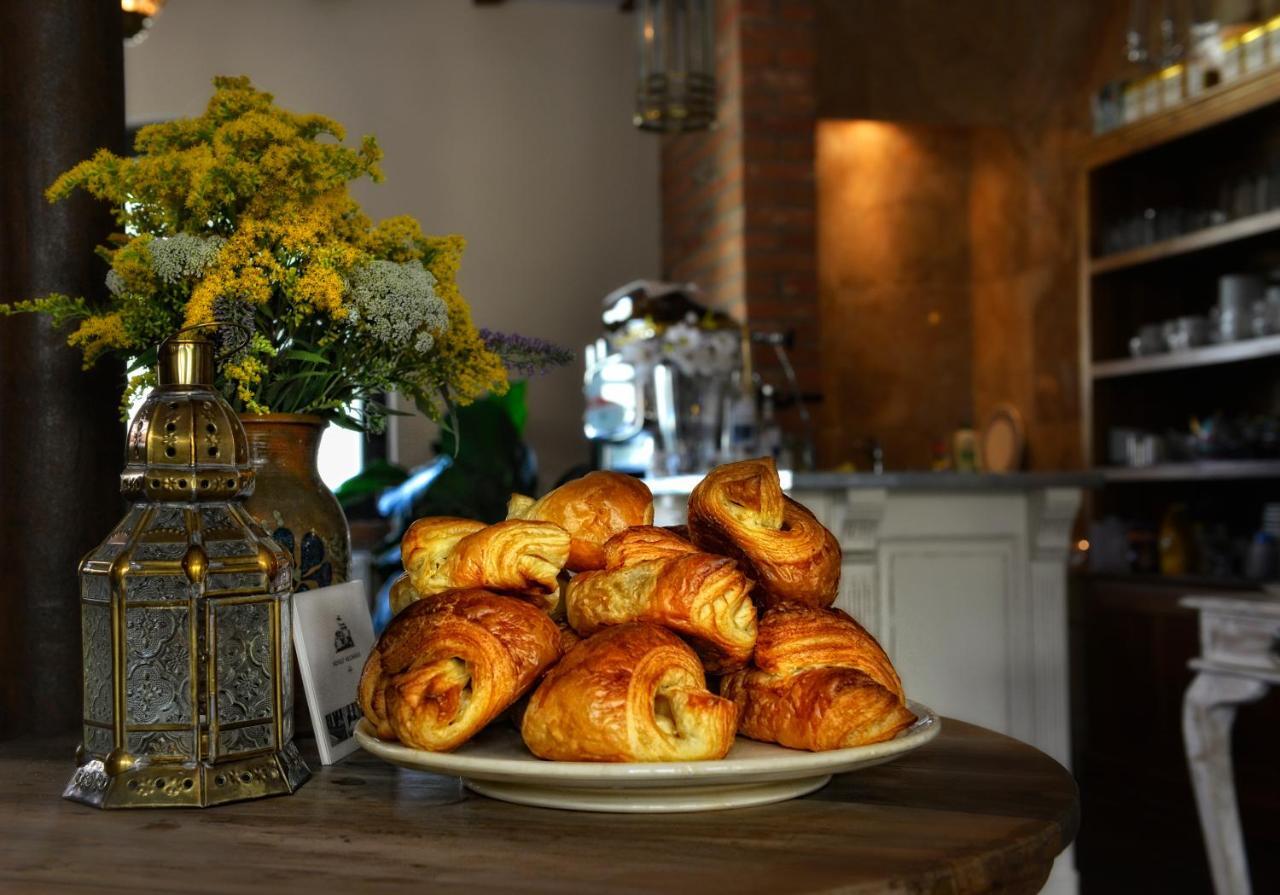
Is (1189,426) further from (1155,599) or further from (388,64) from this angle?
(388,64)

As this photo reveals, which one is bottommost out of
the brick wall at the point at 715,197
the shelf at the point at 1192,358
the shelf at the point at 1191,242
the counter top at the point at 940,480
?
the counter top at the point at 940,480

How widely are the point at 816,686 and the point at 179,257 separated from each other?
0.54m

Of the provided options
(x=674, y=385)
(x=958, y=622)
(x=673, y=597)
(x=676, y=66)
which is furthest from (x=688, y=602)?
(x=676, y=66)

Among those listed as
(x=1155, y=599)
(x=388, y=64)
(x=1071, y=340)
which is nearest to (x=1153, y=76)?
(x=1071, y=340)

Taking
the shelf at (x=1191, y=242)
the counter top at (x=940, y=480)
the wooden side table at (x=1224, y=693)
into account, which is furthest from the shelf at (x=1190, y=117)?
the wooden side table at (x=1224, y=693)

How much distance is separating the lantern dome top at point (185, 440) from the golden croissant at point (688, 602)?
0.23 metres

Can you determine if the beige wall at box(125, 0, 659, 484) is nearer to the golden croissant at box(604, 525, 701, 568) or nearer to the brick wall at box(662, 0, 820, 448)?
the brick wall at box(662, 0, 820, 448)

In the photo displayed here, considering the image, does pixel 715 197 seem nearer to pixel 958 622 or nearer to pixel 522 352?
pixel 958 622

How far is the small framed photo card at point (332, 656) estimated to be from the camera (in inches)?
38.5

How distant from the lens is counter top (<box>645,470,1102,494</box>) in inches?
135

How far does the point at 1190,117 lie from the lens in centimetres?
478

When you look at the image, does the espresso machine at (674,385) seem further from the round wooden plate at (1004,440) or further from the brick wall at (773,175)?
the round wooden plate at (1004,440)

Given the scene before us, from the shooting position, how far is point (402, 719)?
2.58 ft

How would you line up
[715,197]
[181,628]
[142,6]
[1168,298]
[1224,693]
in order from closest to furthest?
[181,628] → [1224,693] → [142,6] → [1168,298] → [715,197]
